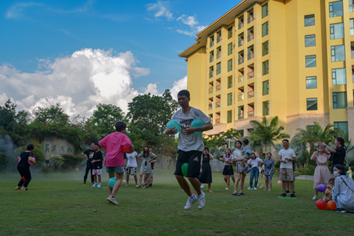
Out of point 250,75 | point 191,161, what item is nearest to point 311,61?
point 250,75

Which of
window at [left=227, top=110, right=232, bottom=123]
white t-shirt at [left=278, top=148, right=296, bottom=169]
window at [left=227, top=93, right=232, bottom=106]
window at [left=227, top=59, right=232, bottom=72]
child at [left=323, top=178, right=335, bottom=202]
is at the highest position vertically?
window at [left=227, top=59, right=232, bottom=72]

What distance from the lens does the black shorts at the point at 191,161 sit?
580 cm

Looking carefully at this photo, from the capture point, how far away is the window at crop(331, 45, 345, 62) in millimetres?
35562

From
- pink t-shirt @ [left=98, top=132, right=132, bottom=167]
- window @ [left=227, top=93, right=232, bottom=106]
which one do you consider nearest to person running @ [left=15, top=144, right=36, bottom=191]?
pink t-shirt @ [left=98, top=132, right=132, bottom=167]

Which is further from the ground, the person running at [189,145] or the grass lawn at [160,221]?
the person running at [189,145]

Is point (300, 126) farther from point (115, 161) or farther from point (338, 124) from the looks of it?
point (115, 161)

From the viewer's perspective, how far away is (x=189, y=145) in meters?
5.94

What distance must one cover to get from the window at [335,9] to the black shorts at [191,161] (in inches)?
1500

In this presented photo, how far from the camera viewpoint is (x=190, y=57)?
60.2 metres

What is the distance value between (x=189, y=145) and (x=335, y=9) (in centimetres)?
3849

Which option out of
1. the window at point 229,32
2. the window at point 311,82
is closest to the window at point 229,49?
the window at point 229,32

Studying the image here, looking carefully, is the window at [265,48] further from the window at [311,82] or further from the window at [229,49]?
the window at [229,49]

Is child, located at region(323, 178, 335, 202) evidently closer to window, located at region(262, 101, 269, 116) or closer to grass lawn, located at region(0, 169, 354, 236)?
grass lawn, located at region(0, 169, 354, 236)

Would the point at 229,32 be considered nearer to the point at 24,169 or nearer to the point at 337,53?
the point at 337,53
